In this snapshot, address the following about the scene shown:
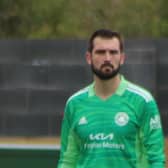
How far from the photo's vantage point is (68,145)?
3.74 meters

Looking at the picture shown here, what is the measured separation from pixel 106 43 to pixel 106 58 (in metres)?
0.07

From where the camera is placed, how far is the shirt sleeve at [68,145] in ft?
12.2

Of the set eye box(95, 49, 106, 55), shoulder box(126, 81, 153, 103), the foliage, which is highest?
the foliage

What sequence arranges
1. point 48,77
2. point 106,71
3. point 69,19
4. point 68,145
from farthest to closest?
point 69,19
point 48,77
point 68,145
point 106,71

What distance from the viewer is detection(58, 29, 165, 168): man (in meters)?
3.57

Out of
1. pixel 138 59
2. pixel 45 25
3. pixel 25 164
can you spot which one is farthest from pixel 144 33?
pixel 25 164

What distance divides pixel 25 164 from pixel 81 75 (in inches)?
147

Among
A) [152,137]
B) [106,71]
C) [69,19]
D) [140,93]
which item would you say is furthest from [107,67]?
[69,19]

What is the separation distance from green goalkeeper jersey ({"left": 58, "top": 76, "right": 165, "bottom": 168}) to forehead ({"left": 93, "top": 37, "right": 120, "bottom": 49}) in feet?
0.64

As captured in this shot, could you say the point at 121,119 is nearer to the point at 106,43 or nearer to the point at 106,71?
the point at 106,71

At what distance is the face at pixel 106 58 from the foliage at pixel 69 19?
9870 millimetres

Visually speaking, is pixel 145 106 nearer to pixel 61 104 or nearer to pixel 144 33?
pixel 61 104

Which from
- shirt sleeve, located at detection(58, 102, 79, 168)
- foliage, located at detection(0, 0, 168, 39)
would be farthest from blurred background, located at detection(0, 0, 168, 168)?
shirt sleeve, located at detection(58, 102, 79, 168)

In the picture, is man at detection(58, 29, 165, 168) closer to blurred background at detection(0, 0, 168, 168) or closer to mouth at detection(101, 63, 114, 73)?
mouth at detection(101, 63, 114, 73)
